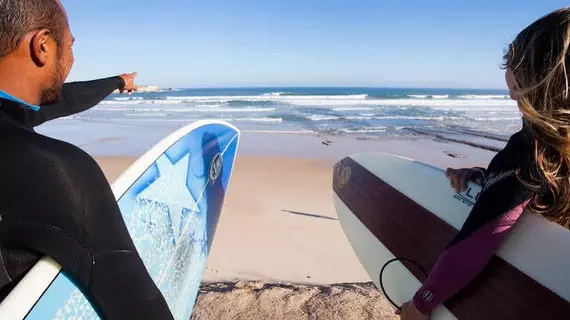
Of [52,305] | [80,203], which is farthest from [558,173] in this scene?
[52,305]

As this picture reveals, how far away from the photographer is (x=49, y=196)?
36.0 inches

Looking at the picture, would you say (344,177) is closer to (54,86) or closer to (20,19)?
(54,86)

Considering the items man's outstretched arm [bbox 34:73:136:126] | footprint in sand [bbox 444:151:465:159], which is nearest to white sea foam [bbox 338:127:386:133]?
footprint in sand [bbox 444:151:465:159]

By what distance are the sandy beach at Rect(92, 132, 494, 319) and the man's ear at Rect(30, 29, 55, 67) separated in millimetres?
2333

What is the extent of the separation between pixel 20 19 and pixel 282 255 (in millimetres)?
3552

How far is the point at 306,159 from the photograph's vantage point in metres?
9.62

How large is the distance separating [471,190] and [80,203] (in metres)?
1.91

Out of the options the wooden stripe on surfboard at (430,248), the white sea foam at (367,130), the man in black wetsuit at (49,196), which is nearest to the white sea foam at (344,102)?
the white sea foam at (367,130)

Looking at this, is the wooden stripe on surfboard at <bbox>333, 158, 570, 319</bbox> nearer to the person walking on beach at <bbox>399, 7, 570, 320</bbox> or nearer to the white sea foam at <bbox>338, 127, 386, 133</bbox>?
the person walking on beach at <bbox>399, 7, 570, 320</bbox>

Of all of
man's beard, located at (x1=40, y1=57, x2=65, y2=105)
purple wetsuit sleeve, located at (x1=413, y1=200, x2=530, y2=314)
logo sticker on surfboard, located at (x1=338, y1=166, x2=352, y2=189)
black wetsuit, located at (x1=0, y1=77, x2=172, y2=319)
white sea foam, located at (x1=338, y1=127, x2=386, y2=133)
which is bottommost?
white sea foam, located at (x1=338, y1=127, x2=386, y2=133)

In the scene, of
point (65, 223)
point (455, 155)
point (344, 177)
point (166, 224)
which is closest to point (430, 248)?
point (166, 224)

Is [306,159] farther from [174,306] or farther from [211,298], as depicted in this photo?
Answer: [174,306]

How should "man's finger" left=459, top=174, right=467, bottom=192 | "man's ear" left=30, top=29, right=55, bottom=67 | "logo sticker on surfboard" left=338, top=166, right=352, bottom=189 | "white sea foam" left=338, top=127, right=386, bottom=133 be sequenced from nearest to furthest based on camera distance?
"man's ear" left=30, top=29, right=55, bottom=67, "man's finger" left=459, top=174, right=467, bottom=192, "logo sticker on surfboard" left=338, top=166, right=352, bottom=189, "white sea foam" left=338, top=127, right=386, bottom=133

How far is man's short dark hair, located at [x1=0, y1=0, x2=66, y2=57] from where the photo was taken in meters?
0.99
